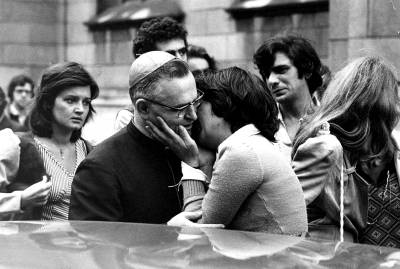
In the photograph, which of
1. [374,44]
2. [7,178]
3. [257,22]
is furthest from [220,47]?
[7,178]

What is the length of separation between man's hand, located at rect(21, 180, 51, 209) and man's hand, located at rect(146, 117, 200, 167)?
1092 millimetres

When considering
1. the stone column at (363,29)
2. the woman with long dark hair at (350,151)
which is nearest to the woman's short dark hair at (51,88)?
the woman with long dark hair at (350,151)

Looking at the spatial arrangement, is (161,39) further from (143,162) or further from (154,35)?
(143,162)

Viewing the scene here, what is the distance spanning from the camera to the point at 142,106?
4.09 metres

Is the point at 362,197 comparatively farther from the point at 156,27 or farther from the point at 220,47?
the point at 220,47

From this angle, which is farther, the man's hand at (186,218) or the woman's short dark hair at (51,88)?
the woman's short dark hair at (51,88)

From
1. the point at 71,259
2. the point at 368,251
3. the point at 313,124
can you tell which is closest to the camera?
the point at 71,259

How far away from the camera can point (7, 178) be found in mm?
5309

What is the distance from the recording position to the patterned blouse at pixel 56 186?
5.07 meters

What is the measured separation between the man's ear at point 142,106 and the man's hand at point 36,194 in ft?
3.55

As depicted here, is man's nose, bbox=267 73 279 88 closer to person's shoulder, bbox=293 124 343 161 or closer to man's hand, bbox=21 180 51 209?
man's hand, bbox=21 180 51 209

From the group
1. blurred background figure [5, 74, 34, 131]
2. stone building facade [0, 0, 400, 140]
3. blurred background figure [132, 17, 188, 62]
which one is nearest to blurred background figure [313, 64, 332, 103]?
blurred background figure [132, 17, 188, 62]

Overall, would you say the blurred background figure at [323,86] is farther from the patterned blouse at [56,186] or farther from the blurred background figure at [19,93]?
the blurred background figure at [19,93]

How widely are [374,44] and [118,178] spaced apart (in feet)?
21.4
